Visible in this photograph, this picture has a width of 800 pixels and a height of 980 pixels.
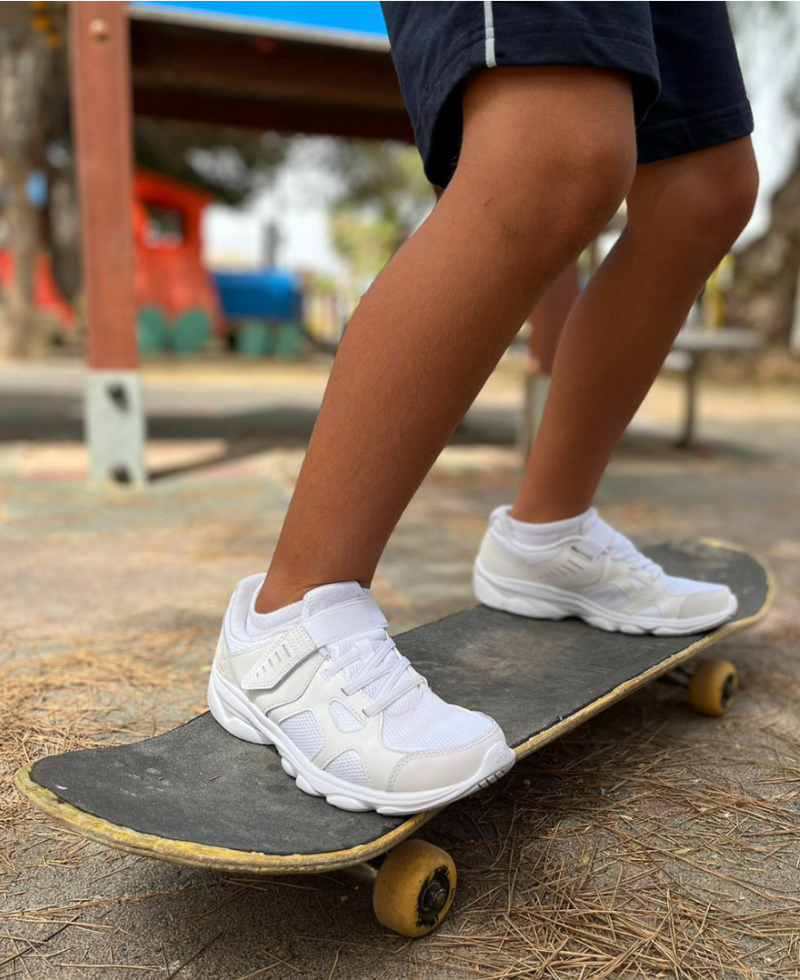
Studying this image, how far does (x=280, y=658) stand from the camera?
98cm

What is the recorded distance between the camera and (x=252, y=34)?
10.9ft

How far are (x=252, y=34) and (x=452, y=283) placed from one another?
2825 millimetres

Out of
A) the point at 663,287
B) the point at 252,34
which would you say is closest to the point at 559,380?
the point at 663,287

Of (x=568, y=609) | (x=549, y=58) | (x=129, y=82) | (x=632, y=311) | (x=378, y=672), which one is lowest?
(x=568, y=609)

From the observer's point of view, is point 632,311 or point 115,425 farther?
point 115,425

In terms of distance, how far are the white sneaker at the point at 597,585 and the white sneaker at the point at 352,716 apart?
1.64 feet

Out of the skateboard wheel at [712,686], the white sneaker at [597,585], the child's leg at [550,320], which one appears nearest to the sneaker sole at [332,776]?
the white sneaker at [597,585]

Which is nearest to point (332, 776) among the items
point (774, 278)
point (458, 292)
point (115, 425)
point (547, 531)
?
point (458, 292)

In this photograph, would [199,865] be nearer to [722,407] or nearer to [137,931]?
[137,931]

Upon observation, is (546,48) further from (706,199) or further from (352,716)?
(352,716)

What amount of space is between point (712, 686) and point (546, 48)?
1.01m

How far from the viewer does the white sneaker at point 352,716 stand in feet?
3.01

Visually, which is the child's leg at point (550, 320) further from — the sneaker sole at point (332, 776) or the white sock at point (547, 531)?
the sneaker sole at point (332, 776)

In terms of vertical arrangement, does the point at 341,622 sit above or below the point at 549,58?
below
